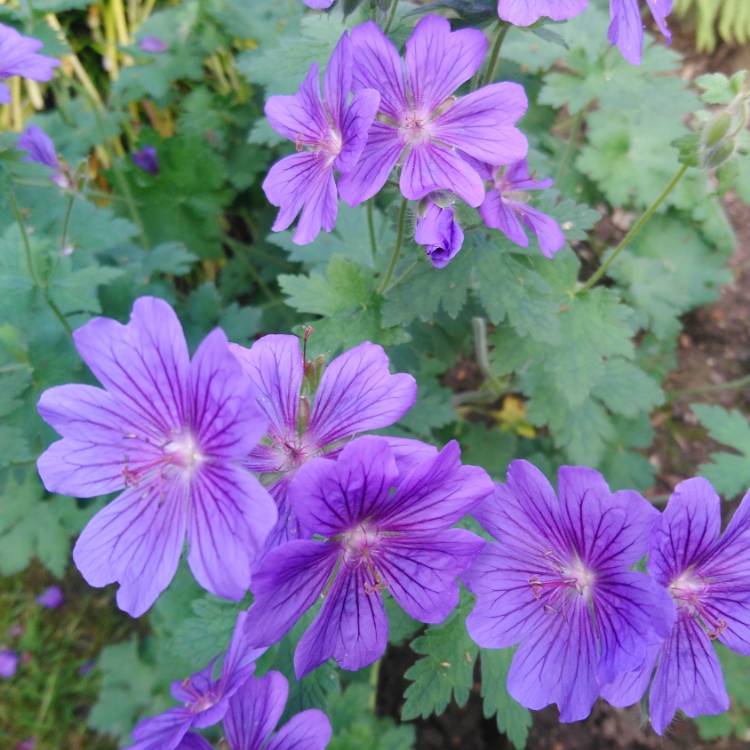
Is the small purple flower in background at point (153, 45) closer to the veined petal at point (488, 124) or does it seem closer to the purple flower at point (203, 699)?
the veined petal at point (488, 124)

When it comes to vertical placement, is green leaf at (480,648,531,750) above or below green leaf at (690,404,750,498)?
below

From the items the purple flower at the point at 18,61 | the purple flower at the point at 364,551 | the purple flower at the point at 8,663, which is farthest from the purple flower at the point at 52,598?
the purple flower at the point at 364,551

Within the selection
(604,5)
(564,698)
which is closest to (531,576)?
(564,698)

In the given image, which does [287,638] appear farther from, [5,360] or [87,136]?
[87,136]

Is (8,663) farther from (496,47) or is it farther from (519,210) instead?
(496,47)

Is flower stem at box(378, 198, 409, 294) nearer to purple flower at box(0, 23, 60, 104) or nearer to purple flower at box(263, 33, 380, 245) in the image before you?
purple flower at box(263, 33, 380, 245)

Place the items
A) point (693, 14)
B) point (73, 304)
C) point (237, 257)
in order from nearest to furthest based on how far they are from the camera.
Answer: point (73, 304), point (237, 257), point (693, 14)

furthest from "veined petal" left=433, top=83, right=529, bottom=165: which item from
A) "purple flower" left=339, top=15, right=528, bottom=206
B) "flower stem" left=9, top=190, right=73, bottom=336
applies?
"flower stem" left=9, top=190, right=73, bottom=336
